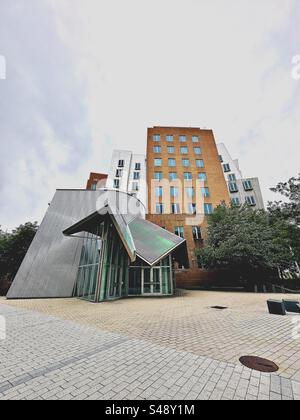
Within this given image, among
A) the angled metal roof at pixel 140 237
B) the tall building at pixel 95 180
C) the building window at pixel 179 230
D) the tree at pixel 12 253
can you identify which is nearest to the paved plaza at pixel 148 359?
the angled metal roof at pixel 140 237

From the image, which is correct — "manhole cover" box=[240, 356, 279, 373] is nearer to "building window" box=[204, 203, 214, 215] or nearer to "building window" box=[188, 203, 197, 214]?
"building window" box=[188, 203, 197, 214]

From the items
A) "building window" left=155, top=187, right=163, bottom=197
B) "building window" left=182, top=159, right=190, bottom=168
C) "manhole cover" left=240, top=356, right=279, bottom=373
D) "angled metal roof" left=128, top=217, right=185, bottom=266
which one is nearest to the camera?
"manhole cover" left=240, top=356, right=279, bottom=373

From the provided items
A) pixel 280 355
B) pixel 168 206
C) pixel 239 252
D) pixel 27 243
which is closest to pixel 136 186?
pixel 168 206

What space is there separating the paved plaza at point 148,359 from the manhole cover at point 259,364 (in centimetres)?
13

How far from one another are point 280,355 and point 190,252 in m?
21.0

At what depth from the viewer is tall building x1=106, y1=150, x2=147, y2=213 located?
38656mm

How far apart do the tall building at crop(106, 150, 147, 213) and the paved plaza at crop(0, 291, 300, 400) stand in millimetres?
31869

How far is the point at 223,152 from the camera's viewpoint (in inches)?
1563

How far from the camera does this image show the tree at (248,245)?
18.5 meters

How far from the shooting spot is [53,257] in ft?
55.1

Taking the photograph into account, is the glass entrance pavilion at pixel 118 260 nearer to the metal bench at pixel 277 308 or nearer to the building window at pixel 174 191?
the metal bench at pixel 277 308

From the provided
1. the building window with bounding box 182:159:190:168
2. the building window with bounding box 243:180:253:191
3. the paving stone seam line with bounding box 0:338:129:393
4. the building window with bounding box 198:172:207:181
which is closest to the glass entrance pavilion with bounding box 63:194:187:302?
the paving stone seam line with bounding box 0:338:129:393
